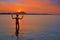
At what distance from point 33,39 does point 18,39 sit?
131cm

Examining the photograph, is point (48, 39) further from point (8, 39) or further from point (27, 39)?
point (8, 39)

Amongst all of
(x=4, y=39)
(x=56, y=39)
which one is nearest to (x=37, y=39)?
(x=56, y=39)

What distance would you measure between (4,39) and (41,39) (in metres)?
3.02

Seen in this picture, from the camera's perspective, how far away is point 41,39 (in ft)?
58.3

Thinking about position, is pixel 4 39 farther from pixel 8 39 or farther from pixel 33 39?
pixel 33 39

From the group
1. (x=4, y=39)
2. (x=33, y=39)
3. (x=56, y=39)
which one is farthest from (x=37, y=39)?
(x=4, y=39)

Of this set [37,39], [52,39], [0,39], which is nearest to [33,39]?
[37,39]

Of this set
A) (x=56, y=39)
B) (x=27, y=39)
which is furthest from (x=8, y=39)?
(x=56, y=39)

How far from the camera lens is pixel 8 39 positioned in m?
17.2

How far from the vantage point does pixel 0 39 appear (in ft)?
56.1

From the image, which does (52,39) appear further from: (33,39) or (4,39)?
(4,39)

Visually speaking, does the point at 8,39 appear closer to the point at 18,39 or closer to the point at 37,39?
the point at 18,39

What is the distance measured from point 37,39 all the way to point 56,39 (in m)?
1.55

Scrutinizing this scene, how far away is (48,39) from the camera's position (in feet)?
58.1
